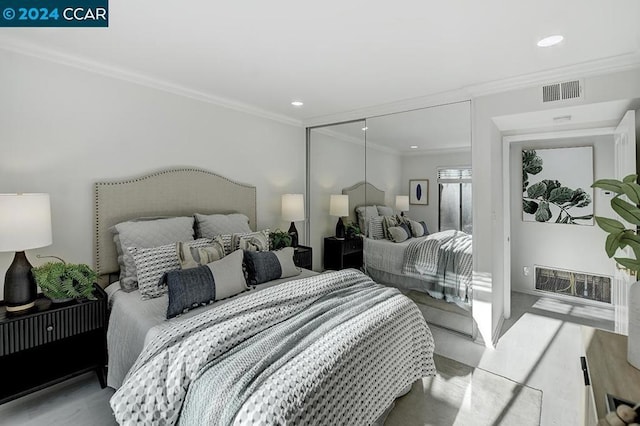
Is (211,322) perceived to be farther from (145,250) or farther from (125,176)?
(125,176)

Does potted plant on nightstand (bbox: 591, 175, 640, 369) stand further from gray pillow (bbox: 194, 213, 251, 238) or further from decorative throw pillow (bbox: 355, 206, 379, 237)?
gray pillow (bbox: 194, 213, 251, 238)

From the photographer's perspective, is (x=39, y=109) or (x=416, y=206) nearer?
(x=39, y=109)

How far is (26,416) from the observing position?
77.3 inches

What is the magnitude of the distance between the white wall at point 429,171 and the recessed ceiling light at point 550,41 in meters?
1.11

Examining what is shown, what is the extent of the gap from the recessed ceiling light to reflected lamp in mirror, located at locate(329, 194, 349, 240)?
2.49 metres

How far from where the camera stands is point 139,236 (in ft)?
8.25

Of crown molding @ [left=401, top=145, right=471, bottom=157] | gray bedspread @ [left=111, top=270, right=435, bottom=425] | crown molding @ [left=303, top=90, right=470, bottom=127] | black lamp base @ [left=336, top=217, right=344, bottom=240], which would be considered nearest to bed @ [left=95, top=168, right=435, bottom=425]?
gray bedspread @ [left=111, top=270, right=435, bottom=425]

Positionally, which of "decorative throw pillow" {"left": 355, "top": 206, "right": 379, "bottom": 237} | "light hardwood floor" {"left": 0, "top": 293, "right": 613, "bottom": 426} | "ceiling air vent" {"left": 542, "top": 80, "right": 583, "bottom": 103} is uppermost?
"ceiling air vent" {"left": 542, "top": 80, "right": 583, "bottom": 103}

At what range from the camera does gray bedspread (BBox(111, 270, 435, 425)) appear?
50.4 inches

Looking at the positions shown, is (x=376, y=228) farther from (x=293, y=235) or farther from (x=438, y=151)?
(x=438, y=151)

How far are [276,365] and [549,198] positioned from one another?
427 cm

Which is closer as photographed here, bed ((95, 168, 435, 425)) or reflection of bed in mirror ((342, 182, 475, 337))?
bed ((95, 168, 435, 425))

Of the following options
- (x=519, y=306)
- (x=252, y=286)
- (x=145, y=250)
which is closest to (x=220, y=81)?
(x=145, y=250)

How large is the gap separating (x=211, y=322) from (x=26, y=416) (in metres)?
1.46
